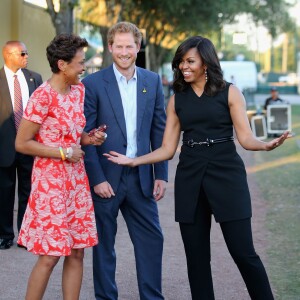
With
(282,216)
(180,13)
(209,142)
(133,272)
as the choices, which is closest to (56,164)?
(209,142)

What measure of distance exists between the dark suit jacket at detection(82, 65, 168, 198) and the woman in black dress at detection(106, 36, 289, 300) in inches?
21.6

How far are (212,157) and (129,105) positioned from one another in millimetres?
897

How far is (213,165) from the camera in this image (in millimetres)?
5348

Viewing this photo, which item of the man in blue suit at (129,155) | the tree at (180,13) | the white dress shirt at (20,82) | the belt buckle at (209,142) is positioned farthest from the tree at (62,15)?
the belt buckle at (209,142)

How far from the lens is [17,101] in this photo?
8656 mm

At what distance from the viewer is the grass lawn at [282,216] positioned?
24.5 ft

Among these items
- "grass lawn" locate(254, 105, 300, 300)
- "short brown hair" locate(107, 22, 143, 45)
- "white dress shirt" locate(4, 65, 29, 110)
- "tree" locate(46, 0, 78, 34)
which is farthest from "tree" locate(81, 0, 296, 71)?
"short brown hair" locate(107, 22, 143, 45)

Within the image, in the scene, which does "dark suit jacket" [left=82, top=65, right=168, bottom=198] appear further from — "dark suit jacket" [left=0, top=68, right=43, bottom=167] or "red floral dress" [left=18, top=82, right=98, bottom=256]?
"dark suit jacket" [left=0, top=68, right=43, bottom=167]

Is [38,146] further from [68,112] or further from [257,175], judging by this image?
[257,175]

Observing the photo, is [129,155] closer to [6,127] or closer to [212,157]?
[212,157]

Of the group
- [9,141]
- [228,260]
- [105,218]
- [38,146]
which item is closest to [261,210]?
[228,260]

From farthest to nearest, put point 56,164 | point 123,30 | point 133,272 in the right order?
1. point 133,272
2. point 123,30
3. point 56,164

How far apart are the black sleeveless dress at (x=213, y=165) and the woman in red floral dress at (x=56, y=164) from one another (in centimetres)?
56

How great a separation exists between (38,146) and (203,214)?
3.59 ft
